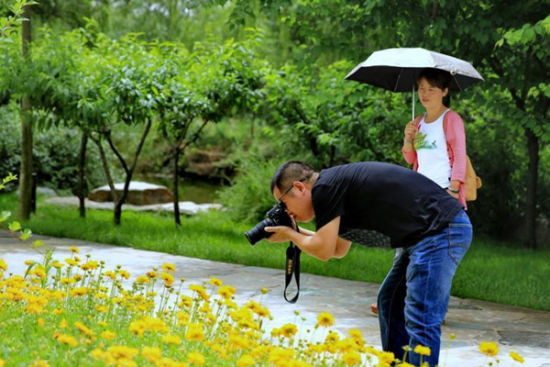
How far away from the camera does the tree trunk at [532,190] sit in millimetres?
10477

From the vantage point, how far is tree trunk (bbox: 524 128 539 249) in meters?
10.5

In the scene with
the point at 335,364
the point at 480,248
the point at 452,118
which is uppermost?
the point at 452,118

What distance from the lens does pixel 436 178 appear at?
4.85 m

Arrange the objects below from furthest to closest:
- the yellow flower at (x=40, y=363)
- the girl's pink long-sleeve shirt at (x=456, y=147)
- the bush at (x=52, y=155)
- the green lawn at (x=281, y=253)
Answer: the bush at (x=52, y=155) < the green lawn at (x=281, y=253) < the girl's pink long-sleeve shirt at (x=456, y=147) < the yellow flower at (x=40, y=363)

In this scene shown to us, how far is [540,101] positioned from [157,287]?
20.2 ft

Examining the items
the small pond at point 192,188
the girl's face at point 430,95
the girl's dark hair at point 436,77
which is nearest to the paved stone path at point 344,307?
the girl's face at point 430,95

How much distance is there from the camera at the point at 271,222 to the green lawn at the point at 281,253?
3744 mm

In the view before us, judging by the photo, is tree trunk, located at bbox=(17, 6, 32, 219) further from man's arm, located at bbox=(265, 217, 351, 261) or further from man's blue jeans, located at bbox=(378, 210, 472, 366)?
man's blue jeans, located at bbox=(378, 210, 472, 366)

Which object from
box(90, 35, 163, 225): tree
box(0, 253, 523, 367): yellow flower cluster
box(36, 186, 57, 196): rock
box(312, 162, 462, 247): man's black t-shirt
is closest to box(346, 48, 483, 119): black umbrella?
box(312, 162, 462, 247): man's black t-shirt

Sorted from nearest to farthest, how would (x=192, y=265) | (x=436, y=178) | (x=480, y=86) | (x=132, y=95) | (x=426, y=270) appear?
(x=426, y=270)
(x=436, y=178)
(x=192, y=265)
(x=480, y=86)
(x=132, y=95)

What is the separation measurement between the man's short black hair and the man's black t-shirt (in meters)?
0.07

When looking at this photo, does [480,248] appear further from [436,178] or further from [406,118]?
[436,178]

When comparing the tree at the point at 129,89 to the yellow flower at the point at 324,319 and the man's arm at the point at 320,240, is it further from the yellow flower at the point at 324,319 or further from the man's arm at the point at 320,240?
the yellow flower at the point at 324,319

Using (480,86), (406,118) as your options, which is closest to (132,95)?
(406,118)
